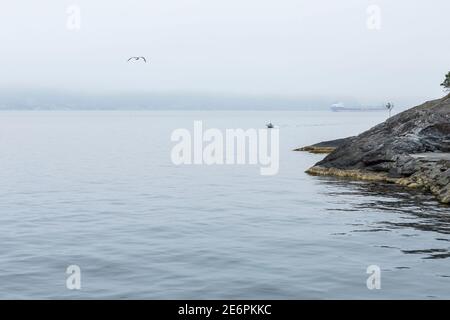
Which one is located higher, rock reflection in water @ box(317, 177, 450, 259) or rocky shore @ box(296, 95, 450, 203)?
rocky shore @ box(296, 95, 450, 203)

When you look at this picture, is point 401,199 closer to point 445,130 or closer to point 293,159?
point 445,130

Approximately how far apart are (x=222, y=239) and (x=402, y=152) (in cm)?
3401

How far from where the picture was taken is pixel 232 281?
22.4 m

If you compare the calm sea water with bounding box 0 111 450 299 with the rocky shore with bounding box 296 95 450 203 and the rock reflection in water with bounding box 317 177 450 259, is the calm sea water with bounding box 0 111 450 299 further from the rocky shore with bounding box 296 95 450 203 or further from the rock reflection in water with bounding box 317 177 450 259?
the rocky shore with bounding box 296 95 450 203

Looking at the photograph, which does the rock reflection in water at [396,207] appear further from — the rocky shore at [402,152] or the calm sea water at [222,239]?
the rocky shore at [402,152]

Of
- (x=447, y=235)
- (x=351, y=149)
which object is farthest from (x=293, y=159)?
(x=447, y=235)

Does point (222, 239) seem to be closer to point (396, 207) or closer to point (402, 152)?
point (396, 207)

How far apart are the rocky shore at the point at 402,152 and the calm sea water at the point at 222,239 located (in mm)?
3251

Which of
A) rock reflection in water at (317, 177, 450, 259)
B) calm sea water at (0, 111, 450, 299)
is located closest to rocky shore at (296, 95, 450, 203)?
rock reflection in water at (317, 177, 450, 259)

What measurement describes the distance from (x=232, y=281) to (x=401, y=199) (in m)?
25.7

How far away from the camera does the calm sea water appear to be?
2183cm

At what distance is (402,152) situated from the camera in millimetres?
59188

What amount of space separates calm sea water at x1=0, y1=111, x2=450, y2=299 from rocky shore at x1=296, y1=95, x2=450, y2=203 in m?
3.25
